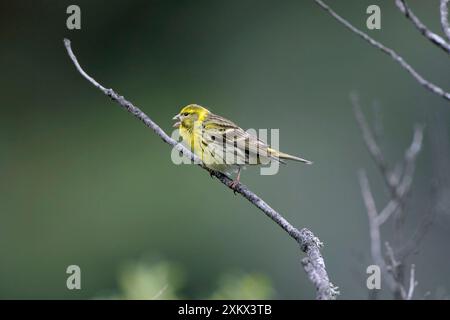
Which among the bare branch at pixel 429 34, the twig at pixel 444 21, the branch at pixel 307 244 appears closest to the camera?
the branch at pixel 307 244

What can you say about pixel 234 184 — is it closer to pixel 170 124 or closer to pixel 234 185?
pixel 234 185

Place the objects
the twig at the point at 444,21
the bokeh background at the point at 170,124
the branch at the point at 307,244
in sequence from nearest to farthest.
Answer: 1. the branch at the point at 307,244
2. the twig at the point at 444,21
3. the bokeh background at the point at 170,124

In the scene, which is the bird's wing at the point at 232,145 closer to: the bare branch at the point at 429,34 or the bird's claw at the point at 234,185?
the bird's claw at the point at 234,185

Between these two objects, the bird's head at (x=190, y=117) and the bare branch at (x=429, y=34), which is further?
the bird's head at (x=190, y=117)

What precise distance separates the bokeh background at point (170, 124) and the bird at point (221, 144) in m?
3.56

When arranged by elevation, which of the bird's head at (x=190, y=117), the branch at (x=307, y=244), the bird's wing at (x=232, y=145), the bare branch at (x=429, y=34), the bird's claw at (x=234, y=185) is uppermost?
the bird's head at (x=190, y=117)

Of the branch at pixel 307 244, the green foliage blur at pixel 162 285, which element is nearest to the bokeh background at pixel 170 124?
the green foliage blur at pixel 162 285

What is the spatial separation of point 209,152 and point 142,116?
1580 mm

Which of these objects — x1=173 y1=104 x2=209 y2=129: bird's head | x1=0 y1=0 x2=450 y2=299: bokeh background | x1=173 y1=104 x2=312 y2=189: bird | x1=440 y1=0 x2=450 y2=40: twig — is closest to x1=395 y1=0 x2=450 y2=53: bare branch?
x1=440 y1=0 x2=450 y2=40: twig

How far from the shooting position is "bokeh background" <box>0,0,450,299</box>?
1041 cm

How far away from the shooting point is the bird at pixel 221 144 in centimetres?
558

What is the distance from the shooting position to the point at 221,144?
5.75m
